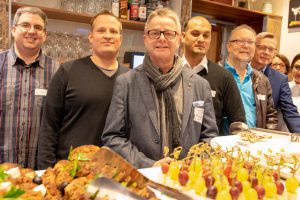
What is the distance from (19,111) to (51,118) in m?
0.31

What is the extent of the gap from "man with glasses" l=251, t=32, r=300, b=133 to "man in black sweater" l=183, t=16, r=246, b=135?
599 mm

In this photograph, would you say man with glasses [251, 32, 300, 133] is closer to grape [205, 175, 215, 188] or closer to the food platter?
the food platter

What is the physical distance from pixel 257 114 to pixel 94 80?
4.13 feet

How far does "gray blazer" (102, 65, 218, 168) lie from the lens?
169 cm

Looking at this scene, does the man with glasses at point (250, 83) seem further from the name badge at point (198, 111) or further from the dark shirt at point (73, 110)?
the dark shirt at point (73, 110)

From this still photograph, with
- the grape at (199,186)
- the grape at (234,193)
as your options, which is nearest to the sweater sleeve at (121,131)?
the grape at (199,186)

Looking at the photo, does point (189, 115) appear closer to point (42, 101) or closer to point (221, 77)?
point (221, 77)

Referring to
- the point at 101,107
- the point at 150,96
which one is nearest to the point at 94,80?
the point at 101,107

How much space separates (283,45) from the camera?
522 cm

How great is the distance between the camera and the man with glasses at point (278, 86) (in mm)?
2647

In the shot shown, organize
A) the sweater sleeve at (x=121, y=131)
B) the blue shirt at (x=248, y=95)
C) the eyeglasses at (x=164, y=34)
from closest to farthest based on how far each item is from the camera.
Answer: the sweater sleeve at (x=121, y=131)
the eyeglasses at (x=164, y=34)
the blue shirt at (x=248, y=95)

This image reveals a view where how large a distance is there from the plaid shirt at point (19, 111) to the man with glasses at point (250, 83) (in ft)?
4.77

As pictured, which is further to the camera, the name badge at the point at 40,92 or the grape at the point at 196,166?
the name badge at the point at 40,92

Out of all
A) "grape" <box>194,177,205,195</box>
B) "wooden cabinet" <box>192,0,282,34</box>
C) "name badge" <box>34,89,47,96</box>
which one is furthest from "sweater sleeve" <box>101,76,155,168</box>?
"wooden cabinet" <box>192,0,282,34</box>
